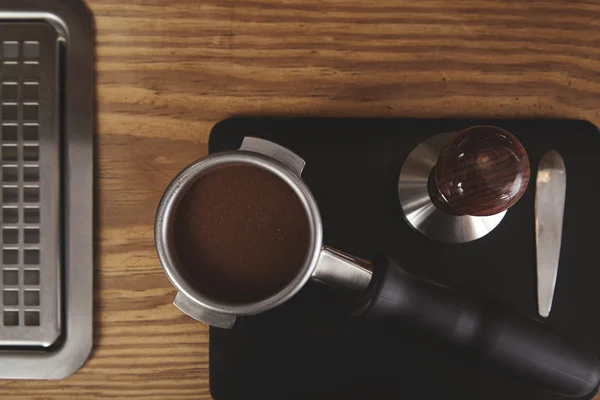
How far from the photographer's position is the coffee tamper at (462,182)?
42 cm

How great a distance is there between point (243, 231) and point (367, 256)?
0.58 feet

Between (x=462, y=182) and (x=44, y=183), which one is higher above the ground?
(x=462, y=182)

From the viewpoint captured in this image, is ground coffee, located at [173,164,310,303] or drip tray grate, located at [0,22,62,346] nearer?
ground coffee, located at [173,164,310,303]

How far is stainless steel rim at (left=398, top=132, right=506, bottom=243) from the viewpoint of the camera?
55 centimetres

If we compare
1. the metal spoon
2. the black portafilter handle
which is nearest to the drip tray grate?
the black portafilter handle

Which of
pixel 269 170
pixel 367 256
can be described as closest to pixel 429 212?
pixel 367 256

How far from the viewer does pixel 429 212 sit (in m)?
0.55

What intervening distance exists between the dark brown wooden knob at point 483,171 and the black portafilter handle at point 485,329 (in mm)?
86

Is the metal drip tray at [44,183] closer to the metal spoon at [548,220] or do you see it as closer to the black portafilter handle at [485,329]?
the black portafilter handle at [485,329]

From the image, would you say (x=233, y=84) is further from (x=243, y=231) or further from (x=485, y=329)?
(x=485, y=329)

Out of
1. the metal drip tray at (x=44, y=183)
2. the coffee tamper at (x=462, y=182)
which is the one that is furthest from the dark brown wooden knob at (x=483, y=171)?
the metal drip tray at (x=44, y=183)

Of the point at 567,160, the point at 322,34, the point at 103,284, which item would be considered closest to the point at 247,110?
the point at 322,34

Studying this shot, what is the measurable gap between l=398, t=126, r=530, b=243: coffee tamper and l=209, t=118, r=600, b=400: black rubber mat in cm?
2

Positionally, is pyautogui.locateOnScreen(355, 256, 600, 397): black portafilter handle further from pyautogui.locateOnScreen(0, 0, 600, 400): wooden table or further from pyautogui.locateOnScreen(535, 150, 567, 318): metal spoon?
pyautogui.locateOnScreen(0, 0, 600, 400): wooden table
